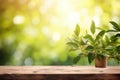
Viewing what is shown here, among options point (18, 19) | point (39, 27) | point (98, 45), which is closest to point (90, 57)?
point (98, 45)

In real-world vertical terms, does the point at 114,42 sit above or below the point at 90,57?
above

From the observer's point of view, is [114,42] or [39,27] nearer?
[114,42]

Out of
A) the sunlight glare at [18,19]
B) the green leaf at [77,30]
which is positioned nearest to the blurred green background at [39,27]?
the sunlight glare at [18,19]

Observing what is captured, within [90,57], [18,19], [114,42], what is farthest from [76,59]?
[18,19]

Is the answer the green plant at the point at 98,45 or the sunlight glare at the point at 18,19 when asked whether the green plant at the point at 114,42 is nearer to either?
the green plant at the point at 98,45

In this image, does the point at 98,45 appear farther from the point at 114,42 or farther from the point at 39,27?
the point at 39,27

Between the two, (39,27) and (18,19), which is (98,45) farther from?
(18,19)

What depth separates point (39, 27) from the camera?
6.60 ft

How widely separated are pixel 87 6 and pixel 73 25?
0.20 metres

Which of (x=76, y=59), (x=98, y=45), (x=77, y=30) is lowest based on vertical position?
(x=76, y=59)

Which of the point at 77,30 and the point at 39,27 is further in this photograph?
the point at 39,27

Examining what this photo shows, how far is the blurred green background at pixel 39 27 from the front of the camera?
200 cm

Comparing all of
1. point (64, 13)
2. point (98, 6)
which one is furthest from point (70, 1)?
point (98, 6)

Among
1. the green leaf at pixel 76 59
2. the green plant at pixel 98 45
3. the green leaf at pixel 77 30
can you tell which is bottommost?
the green leaf at pixel 76 59
